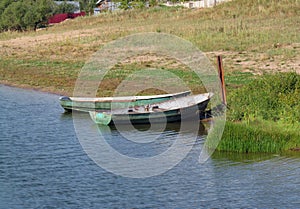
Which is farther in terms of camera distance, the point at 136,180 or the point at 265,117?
the point at 265,117

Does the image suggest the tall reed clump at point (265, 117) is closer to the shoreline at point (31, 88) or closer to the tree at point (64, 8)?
the shoreline at point (31, 88)

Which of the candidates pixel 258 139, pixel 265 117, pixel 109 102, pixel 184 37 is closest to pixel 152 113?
pixel 109 102

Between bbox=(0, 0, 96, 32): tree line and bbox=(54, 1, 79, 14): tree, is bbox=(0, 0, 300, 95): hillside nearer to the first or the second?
bbox=(0, 0, 96, 32): tree line

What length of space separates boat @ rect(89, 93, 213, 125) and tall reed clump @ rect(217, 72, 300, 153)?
7.69 feet

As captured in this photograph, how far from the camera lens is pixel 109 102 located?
94.8 ft

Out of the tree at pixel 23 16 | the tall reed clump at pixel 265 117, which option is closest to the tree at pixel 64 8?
the tree at pixel 23 16

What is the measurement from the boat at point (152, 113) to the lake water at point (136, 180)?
1516 mm

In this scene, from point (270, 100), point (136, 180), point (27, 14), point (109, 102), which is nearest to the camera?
point (136, 180)

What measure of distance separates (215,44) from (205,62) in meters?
4.84

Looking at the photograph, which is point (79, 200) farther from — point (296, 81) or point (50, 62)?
point (50, 62)

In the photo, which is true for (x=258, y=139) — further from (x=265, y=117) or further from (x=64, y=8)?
(x=64, y=8)

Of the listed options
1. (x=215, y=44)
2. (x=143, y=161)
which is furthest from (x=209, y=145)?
(x=215, y=44)

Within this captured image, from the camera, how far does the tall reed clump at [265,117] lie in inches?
843

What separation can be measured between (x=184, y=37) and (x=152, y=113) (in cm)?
2320
